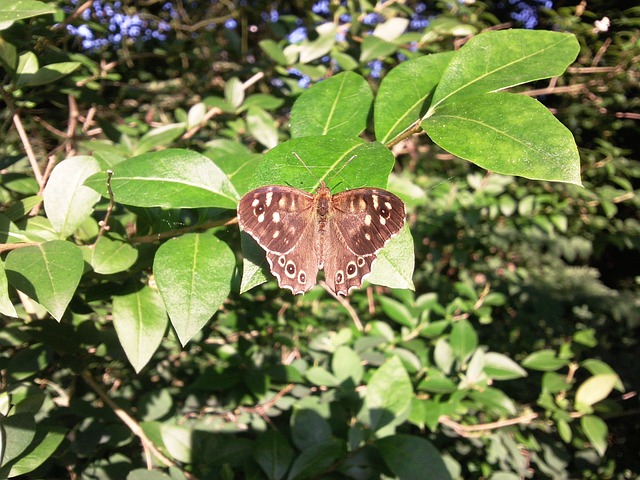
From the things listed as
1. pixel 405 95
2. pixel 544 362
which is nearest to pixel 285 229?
pixel 405 95

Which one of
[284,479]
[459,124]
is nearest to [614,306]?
[284,479]

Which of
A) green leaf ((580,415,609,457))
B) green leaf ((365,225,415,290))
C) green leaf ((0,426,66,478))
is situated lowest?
green leaf ((580,415,609,457))

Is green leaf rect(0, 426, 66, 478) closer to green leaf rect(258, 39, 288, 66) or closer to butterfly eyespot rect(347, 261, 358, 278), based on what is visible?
butterfly eyespot rect(347, 261, 358, 278)

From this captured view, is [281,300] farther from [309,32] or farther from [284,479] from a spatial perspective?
[309,32]

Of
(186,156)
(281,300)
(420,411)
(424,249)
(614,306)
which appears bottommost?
(614,306)

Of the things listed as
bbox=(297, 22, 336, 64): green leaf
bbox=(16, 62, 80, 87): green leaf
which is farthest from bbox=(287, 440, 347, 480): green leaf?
bbox=(297, 22, 336, 64): green leaf

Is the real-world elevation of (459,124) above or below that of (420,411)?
above

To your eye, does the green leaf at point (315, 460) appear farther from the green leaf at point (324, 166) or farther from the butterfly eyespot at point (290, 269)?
the green leaf at point (324, 166)
